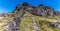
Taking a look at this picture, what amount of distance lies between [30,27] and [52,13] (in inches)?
1090

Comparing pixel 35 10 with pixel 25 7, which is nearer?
pixel 25 7

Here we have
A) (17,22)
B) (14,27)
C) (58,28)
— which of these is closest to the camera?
(14,27)

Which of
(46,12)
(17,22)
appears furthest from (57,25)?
(46,12)

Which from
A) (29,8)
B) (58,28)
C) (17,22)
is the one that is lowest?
(58,28)

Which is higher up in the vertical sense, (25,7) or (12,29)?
(25,7)

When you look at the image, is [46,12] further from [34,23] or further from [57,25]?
[34,23]

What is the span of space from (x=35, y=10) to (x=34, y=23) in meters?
22.5

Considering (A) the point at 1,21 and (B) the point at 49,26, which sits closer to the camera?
(B) the point at 49,26

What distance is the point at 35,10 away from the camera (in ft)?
206

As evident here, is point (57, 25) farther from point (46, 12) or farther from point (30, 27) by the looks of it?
point (46, 12)

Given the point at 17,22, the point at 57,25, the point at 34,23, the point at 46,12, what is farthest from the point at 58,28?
the point at 46,12

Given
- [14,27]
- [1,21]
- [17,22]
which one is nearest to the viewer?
[14,27]

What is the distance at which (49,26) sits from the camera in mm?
43219

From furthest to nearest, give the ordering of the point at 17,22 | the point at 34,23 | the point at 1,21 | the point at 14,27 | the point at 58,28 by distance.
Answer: the point at 1,21 < the point at 58,28 < the point at 34,23 < the point at 17,22 < the point at 14,27
